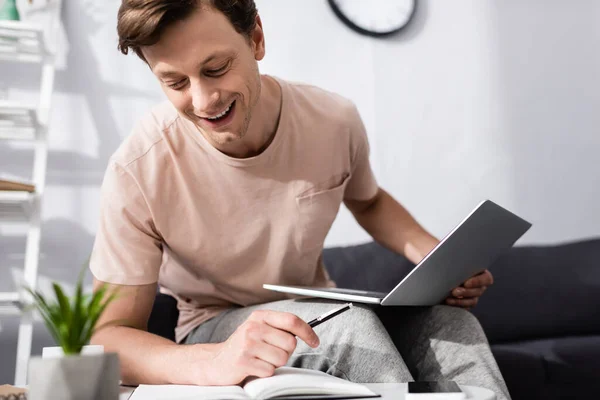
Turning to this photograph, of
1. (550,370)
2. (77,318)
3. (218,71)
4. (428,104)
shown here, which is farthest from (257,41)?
(428,104)

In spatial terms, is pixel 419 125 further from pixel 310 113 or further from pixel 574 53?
pixel 310 113

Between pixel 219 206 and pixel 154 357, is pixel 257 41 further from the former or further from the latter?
pixel 154 357

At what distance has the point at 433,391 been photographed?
0.91 meters

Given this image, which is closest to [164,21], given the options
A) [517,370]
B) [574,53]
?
[517,370]

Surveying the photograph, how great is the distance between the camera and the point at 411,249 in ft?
5.55

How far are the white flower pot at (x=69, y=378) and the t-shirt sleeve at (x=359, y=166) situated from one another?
0.98 m

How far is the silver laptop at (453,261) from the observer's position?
3.81 ft

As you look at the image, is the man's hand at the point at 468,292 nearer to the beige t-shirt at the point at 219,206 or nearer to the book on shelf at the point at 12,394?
the beige t-shirt at the point at 219,206

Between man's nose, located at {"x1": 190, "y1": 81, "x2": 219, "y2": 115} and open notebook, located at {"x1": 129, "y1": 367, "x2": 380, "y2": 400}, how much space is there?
Result: 513 millimetres

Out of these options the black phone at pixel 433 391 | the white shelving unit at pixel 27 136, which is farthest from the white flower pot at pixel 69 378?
the white shelving unit at pixel 27 136

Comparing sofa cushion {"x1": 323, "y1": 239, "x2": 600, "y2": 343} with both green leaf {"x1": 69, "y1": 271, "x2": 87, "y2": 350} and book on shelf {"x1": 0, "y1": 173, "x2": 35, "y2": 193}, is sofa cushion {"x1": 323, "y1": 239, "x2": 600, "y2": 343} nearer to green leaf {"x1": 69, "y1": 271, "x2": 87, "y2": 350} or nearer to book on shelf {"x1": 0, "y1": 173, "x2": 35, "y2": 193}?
book on shelf {"x1": 0, "y1": 173, "x2": 35, "y2": 193}

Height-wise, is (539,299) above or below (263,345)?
below

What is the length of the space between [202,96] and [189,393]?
1.74ft

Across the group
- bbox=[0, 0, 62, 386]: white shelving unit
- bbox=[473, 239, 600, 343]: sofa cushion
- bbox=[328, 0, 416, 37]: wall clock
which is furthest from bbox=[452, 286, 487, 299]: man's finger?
bbox=[328, 0, 416, 37]: wall clock
